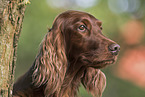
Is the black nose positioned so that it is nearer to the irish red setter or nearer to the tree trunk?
the irish red setter

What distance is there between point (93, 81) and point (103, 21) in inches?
617

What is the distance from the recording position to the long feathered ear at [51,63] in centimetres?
340

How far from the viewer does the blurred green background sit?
1678cm

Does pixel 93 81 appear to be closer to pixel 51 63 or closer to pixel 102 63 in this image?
pixel 102 63

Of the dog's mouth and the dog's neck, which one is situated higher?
the dog's mouth

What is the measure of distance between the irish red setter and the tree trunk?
1.42ft

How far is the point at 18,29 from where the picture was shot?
3.05m

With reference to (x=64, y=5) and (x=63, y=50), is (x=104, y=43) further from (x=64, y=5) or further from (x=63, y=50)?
(x=64, y=5)

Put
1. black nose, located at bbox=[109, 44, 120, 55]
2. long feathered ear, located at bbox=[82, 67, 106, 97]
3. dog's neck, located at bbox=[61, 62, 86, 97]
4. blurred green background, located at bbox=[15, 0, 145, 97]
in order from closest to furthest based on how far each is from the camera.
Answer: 1. black nose, located at bbox=[109, 44, 120, 55]
2. dog's neck, located at bbox=[61, 62, 86, 97]
3. long feathered ear, located at bbox=[82, 67, 106, 97]
4. blurred green background, located at bbox=[15, 0, 145, 97]

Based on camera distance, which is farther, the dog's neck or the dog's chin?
the dog's neck

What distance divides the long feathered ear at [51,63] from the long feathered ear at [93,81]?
0.51 metres

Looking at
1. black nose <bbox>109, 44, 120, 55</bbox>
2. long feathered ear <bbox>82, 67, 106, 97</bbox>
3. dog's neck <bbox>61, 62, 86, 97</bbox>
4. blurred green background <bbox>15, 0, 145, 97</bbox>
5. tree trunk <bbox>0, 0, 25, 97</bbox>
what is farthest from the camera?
blurred green background <bbox>15, 0, 145, 97</bbox>

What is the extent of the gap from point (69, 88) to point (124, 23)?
17.8 m

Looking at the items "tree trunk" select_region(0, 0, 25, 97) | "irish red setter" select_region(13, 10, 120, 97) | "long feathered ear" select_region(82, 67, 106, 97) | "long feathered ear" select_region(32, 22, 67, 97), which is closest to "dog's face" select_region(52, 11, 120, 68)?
"irish red setter" select_region(13, 10, 120, 97)
